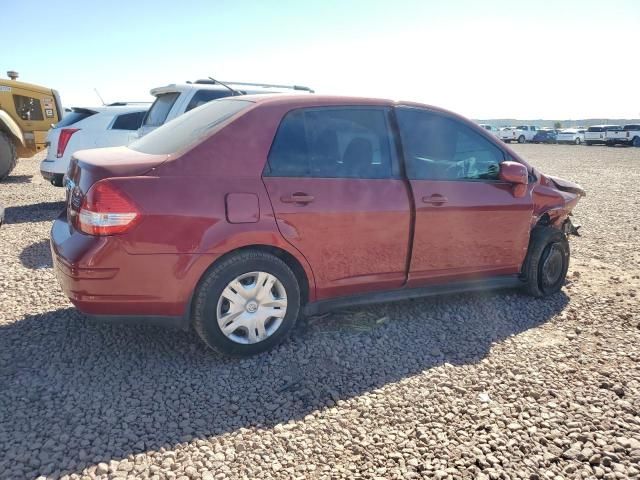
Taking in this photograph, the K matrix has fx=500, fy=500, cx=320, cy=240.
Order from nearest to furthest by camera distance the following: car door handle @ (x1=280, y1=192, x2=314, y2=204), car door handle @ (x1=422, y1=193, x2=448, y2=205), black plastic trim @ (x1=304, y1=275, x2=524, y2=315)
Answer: car door handle @ (x1=280, y1=192, x2=314, y2=204)
black plastic trim @ (x1=304, y1=275, x2=524, y2=315)
car door handle @ (x1=422, y1=193, x2=448, y2=205)

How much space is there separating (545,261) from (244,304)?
2.89 m

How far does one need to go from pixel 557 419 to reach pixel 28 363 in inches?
128

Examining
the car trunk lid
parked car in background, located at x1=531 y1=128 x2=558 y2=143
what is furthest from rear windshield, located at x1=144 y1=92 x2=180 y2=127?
parked car in background, located at x1=531 y1=128 x2=558 y2=143

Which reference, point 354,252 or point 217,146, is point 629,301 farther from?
point 217,146

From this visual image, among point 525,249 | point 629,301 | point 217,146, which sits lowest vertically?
point 629,301

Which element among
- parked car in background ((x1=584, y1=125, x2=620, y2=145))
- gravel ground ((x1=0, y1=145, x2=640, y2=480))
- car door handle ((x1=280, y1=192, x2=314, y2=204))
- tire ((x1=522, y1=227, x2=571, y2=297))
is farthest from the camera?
parked car in background ((x1=584, y1=125, x2=620, y2=145))

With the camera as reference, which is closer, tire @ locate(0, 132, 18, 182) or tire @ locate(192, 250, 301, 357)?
tire @ locate(192, 250, 301, 357)

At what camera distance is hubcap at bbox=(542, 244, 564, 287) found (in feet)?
15.1

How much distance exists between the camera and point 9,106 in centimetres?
1345

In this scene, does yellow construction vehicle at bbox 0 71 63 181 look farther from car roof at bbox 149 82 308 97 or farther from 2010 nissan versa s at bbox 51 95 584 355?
2010 nissan versa s at bbox 51 95 584 355

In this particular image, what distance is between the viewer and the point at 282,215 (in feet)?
10.7

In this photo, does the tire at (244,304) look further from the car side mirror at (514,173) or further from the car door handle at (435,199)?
the car side mirror at (514,173)

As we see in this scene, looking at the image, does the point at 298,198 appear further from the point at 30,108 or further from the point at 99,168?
the point at 30,108

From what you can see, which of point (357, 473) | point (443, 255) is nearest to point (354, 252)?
point (443, 255)
